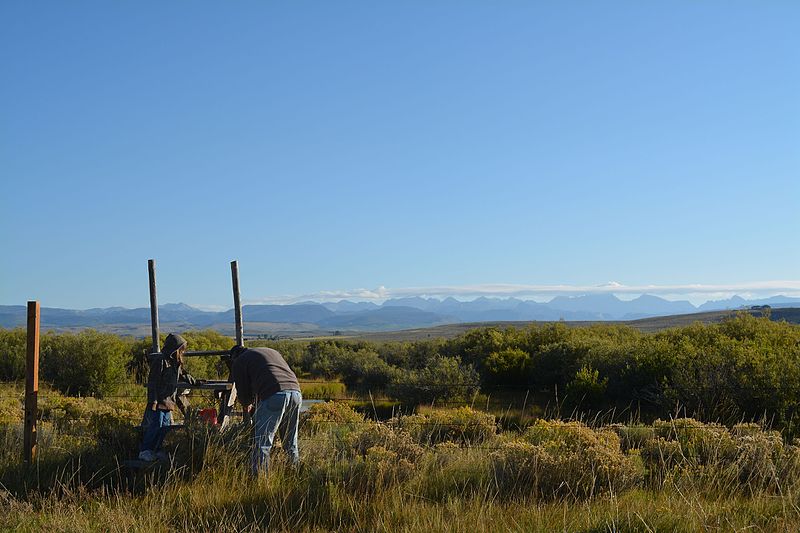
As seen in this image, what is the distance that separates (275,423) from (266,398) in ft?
0.99

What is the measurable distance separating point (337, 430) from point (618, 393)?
1311 cm

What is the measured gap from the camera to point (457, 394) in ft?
74.1

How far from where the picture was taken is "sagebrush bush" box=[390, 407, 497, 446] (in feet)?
36.0

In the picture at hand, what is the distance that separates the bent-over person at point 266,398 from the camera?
797 centimetres

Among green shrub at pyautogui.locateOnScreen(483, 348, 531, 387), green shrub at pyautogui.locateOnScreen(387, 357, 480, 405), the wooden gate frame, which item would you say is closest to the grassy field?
the wooden gate frame

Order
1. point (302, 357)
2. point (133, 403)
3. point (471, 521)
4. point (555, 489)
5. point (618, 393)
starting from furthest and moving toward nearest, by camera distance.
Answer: point (302, 357) < point (618, 393) < point (133, 403) < point (555, 489) < point (471, 521)

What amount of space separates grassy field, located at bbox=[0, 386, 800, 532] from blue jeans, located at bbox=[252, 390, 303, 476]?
6.4 inches

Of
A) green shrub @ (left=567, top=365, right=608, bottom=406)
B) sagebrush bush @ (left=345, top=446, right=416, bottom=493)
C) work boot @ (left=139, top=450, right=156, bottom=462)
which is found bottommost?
green shrub @ (left=567, top=365, right=608, bottom=406)

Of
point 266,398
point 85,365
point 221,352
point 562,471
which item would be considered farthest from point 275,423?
point 85,365

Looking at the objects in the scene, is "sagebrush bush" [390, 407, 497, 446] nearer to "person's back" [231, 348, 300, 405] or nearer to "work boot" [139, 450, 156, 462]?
"person's back" [231, 348, 300, 405]

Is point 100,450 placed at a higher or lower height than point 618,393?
higher

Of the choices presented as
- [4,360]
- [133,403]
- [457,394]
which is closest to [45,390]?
[4,360]

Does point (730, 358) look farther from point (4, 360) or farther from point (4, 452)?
point (4, 360)

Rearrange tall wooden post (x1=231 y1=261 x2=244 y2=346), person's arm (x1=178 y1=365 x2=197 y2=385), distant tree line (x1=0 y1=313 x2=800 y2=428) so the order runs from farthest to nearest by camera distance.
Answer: distant tree line (x1=0 y1=313 x2=800 y2=428) → tall wooden post (x1=231 y1=261 x2=244 y2=346) → person's arm (x1=178 y1=365 x2=197 y2=385)
